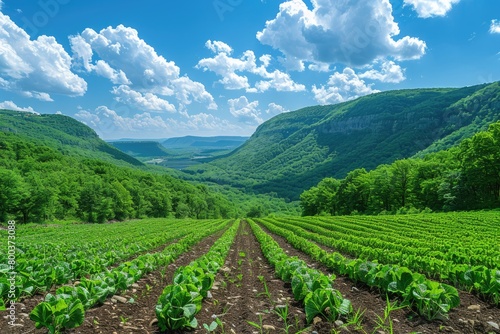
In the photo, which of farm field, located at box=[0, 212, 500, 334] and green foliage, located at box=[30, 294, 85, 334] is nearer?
green foliage, located at box=[30, 294, 85, 334]

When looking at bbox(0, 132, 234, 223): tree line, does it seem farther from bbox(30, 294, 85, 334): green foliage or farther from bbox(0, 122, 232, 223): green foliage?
bbox(30, 294, 85, 334): green foliage

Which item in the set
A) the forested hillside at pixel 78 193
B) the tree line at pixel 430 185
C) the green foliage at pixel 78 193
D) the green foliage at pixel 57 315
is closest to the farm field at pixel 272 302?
the green foliage at pixel 57 315

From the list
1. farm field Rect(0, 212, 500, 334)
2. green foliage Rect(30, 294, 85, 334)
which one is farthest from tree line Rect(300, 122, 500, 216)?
green foliage Rect(30, 294, 85, 334)

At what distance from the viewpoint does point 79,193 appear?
8469 cm

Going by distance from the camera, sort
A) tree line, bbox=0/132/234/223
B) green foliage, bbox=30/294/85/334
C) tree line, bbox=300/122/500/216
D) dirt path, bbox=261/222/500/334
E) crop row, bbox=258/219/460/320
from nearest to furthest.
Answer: green foliage, bbox=30/294/85/334
dirt path, bbox=261/222/500/334
crop row, bbox=258/219/460/320
tree line, bbox=300/122/500/216
tree line, bbox=0/132/234/223

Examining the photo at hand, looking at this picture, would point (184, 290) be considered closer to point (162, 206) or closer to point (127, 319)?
point (127, 319)

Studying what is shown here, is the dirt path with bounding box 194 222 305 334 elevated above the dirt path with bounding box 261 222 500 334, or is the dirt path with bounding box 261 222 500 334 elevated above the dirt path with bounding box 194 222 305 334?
the dirt path with bounding box 261 222 500 334

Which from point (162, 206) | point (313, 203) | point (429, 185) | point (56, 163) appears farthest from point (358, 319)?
point (56, 163)

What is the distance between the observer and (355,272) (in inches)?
315

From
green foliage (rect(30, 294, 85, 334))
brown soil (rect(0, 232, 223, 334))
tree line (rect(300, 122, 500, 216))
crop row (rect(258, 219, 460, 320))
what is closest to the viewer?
green foliage (rect(30, 294, 85, 334))

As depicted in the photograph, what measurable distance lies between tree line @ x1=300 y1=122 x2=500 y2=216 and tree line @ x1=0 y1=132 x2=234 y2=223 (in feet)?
208

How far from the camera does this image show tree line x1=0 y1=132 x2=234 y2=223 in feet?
204

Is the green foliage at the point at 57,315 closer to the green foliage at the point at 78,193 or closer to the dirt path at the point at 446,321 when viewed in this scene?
the dirt path at the point at 446,321

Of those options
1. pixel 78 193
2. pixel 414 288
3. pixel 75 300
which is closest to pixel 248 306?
pixel 414 288
